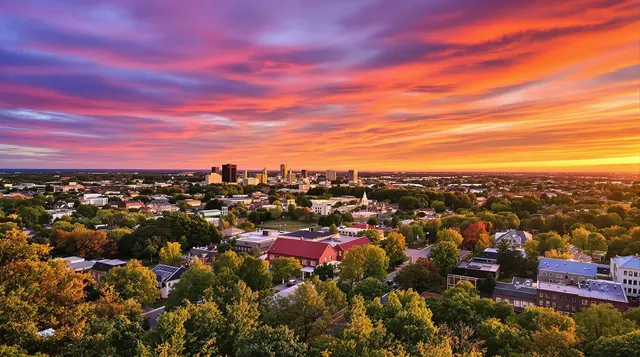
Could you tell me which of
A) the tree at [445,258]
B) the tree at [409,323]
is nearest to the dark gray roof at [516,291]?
the tree at [445,258]

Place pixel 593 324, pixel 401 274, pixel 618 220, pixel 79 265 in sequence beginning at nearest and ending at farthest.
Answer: pixel 593 324 < pixel 401 274 < pixel 79 265 < pixel 618 220

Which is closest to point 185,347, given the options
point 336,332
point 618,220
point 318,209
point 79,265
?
point 336,332

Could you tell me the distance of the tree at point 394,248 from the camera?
136ft

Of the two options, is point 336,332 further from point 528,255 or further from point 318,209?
point 318,209

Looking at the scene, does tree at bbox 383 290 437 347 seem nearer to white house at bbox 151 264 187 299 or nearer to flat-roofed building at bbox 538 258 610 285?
white house at bbox 151 264 187 299

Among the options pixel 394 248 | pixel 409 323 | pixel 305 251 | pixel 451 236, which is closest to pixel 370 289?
pixel 409 323

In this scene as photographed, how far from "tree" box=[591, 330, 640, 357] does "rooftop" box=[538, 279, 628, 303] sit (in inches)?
468

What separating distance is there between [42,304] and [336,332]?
43.1ft

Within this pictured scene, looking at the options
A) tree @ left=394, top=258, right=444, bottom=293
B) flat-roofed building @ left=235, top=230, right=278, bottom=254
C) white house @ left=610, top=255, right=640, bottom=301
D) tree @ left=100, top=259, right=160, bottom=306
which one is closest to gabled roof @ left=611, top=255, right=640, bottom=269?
white house @ left=610, top=255, right=640, bottom=301

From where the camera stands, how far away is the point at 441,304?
23078 mm

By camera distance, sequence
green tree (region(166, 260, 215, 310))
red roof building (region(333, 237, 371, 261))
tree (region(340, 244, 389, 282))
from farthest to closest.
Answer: red roof building (region(333, 237, 371, 261)), tree (region(340, 244, 389, 282)), green tree (region(166, 260, 215, 310))

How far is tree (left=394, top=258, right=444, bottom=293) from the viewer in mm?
31422

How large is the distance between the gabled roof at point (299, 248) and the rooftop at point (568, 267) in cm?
2013

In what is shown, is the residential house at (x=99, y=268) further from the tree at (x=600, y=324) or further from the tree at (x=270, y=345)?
the tree at (x=600, y=324)
